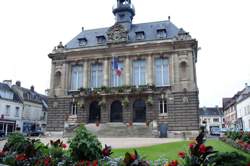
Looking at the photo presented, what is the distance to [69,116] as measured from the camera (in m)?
31.5

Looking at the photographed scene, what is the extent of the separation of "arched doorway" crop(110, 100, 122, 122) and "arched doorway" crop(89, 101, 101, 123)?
5.19 feet

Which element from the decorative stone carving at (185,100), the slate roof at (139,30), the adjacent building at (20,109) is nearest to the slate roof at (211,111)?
the adjacent building at (20,109)

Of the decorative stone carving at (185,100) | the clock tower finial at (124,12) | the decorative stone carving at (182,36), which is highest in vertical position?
the clock tower finial at (124,12)

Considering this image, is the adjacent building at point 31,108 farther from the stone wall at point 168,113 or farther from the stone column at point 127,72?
the stone column at point 127,72

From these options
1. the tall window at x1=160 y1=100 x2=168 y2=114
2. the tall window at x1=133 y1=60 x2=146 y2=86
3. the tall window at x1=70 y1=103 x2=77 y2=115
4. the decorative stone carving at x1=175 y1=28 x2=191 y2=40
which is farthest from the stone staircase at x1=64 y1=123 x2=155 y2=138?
the decorative stone carving at x1=175 y1=28 x2=191 y2=40

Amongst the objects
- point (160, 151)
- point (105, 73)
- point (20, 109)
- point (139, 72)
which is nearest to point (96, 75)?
point (105, 73)

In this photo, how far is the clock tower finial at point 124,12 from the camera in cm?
3665

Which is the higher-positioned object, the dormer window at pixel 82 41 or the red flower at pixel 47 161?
the dormer window at pixel 82 41

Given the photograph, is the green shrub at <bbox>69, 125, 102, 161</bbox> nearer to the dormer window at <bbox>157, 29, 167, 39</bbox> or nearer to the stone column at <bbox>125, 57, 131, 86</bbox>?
the stone column at <bbox>125, 57, 131, 86</bbox>

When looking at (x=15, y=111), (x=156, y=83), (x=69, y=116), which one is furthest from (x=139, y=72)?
(x=15, y=111)

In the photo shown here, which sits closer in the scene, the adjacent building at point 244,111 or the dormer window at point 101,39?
the dormer window at point 101,39

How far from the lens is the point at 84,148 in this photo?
736 cm

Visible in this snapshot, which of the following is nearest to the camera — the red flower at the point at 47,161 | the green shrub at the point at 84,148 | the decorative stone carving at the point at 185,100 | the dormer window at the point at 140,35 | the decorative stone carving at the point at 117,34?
the red flower at the point at 47,161

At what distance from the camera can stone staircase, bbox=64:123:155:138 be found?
2714cm
